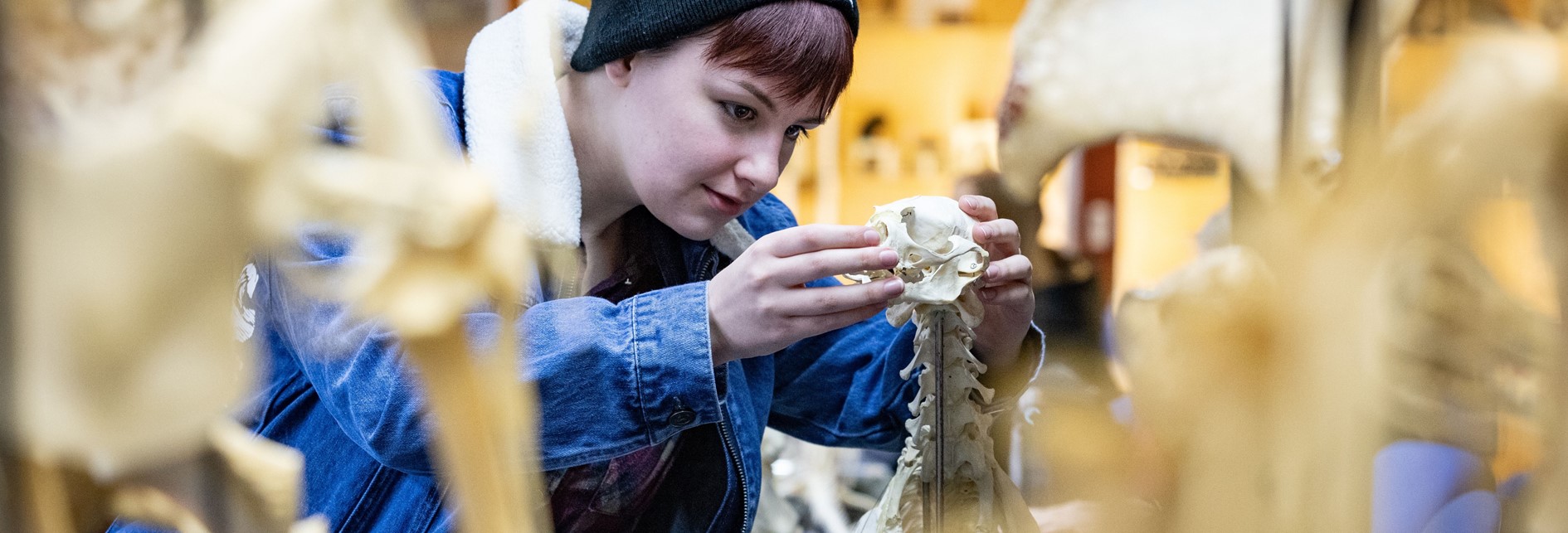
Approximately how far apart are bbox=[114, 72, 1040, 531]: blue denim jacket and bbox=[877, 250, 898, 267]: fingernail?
4.3 inches

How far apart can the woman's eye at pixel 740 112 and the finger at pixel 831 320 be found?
0.55 ft

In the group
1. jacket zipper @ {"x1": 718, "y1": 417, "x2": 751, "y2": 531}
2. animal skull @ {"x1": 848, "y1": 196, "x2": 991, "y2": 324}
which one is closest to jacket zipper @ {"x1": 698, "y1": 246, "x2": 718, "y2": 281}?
jacket zipper @ {"x1": 718, "y1": 417, "x2": 751, "y2": 531}

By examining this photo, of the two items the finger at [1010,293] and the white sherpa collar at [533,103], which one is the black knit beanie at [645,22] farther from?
the finger at [1010,293]

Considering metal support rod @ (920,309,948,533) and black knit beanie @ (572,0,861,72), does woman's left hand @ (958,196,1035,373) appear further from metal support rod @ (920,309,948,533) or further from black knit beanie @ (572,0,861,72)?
black knit beanie @ (572,0,861,72)

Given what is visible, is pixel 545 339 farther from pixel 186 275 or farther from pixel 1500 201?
pixel 1500 201

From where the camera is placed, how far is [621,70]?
2.70 feet

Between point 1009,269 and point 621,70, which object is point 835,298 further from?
point 621,70

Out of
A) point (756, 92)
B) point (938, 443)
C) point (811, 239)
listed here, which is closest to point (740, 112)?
point (756, 92)

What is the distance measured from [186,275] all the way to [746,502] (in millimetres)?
680

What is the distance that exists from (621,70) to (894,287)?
0.28 metres

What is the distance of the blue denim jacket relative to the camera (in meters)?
0.66

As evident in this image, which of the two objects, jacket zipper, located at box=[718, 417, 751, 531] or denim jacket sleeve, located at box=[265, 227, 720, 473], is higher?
denim jacket sleeve, located at box=[265, 227, 720, 473]

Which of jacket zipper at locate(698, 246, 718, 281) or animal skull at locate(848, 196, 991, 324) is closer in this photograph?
animal skull at locate(848, 196, 991, 324)

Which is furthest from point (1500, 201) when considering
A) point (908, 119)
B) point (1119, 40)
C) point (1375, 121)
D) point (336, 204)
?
point (908, 119)
